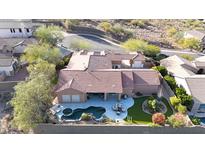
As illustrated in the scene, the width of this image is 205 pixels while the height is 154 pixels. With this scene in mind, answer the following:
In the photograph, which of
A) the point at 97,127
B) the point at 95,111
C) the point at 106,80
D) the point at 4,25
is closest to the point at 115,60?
the point at 106,80

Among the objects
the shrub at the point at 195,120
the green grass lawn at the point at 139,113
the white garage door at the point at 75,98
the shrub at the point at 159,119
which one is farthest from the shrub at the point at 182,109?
the white garage door at the point at 75,98

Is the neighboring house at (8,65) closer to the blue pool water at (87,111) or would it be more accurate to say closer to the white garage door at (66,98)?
the white garage door at (66,98)

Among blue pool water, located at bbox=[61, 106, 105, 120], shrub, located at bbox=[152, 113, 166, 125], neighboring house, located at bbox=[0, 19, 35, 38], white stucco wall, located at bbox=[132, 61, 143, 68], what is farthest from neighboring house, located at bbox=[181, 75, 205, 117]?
neighboring house, located at bbox=[0, 19, 35, 38]

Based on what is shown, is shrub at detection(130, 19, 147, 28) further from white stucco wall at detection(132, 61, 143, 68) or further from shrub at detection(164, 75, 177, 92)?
shrub at detection(164, 75, 177, 92)

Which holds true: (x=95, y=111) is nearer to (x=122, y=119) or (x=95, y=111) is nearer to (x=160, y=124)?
(x=122, y=119)

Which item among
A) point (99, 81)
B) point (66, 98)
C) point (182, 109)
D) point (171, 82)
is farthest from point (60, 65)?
point (182, 109)
